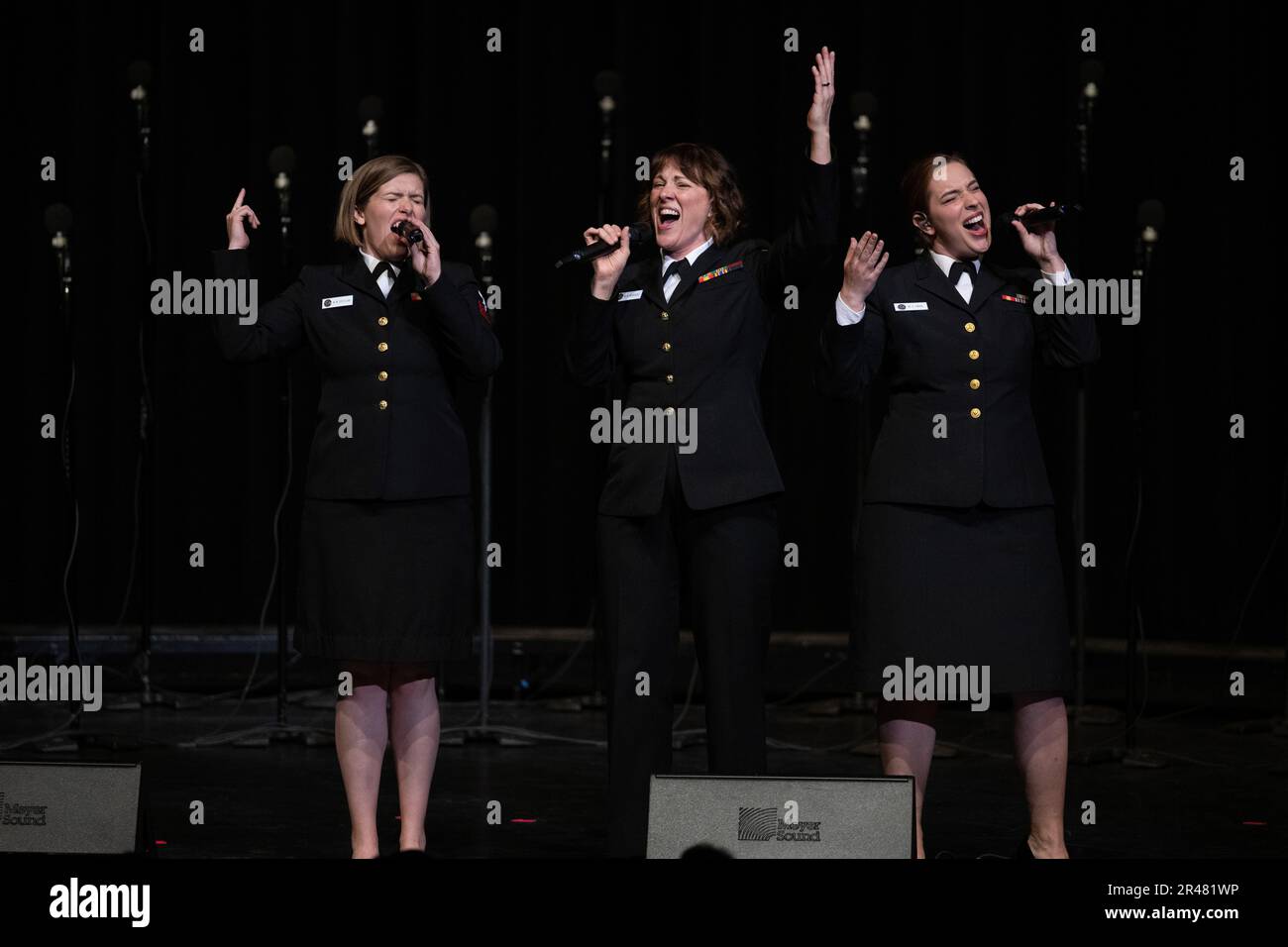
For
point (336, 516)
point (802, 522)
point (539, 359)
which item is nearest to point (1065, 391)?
point (802, 522)

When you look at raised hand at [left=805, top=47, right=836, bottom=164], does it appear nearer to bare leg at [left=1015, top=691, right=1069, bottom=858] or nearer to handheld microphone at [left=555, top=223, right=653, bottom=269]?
handheld microphone at [left=555, top=223, right=653, bottom=269]

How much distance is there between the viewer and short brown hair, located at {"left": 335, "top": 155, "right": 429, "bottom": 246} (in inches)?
139

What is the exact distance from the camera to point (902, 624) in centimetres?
339

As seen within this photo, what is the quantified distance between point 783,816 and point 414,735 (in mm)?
1065

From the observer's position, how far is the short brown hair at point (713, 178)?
3.50 meters

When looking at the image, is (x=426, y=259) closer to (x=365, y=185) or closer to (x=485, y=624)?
(x=365, y=185)

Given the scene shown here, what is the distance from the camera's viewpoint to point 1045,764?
135 inches

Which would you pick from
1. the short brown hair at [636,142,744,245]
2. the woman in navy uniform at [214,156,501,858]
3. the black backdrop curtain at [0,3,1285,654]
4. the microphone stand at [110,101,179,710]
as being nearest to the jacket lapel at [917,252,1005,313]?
the short brown hair at [636,142,744,245]

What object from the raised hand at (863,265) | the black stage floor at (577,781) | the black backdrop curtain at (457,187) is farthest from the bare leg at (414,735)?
the black backdrop curtain at (457,187)

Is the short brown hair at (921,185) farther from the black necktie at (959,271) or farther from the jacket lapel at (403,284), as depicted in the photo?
the jacket lapel at (403,284)

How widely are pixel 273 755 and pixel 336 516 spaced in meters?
1.90

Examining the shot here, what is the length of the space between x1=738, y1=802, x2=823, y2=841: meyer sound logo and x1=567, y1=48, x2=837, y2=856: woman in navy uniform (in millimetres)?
654

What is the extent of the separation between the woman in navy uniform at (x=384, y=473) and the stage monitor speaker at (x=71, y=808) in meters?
0.74
